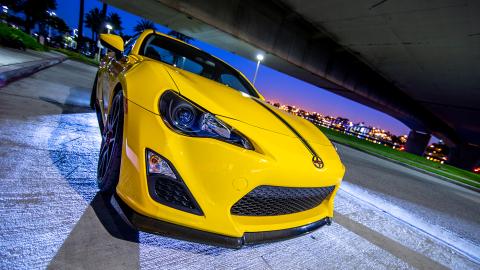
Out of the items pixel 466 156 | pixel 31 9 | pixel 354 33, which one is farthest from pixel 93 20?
pixel 466 156

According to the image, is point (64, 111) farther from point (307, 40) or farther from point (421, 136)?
point (421, 136)

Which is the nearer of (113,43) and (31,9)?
(113,43)

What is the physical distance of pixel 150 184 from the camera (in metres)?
1.41

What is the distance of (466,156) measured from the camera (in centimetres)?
4700

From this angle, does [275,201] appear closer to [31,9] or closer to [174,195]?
[174,195]

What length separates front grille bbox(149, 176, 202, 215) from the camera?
1413mm

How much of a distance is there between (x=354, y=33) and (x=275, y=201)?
35.7 ft

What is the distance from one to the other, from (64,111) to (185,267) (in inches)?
150

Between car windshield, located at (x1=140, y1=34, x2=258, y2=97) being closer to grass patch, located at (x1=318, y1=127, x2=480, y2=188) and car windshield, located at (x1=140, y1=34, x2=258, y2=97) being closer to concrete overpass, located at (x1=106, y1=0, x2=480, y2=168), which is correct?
concrete overpass, located at (x1=106, y1=0, x2=480, y2=168)

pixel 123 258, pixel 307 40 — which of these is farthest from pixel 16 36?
pixel 123 258

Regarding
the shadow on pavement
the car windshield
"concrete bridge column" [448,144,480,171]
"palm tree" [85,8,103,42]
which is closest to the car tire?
the shadow on pavement

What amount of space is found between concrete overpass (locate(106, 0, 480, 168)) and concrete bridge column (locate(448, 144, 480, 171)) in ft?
123

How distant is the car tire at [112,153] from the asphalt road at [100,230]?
137 mm

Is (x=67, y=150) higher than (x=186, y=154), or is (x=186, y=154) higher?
(x=186, y=154)
